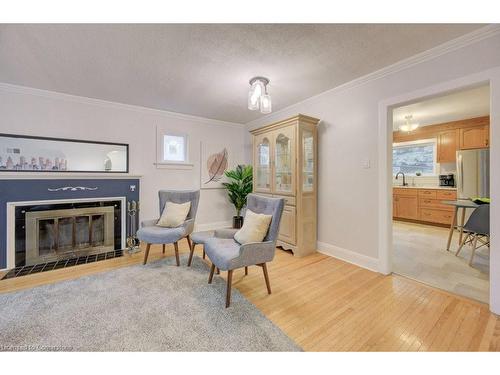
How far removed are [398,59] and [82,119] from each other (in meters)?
4.23

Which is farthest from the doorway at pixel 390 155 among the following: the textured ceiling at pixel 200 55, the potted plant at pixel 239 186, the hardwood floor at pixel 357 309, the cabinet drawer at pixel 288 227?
the potted plant at pixel 239 186

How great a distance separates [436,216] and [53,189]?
23.2ft

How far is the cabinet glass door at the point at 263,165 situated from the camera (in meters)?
3.40

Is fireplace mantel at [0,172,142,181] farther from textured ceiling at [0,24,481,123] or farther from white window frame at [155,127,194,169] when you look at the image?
textured ceiling at [0,24,481,123]

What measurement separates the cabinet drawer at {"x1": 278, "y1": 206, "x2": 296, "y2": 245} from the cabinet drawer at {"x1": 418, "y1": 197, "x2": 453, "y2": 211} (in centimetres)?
386

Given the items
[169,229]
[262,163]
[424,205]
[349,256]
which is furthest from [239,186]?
[424,205]

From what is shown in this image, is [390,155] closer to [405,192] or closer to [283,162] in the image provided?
[283,162]

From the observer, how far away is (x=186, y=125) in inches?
158

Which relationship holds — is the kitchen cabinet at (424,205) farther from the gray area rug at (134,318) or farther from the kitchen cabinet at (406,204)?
the gray area rug at (134,318)

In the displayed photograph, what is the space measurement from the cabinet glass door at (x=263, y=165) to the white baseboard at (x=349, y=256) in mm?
1223

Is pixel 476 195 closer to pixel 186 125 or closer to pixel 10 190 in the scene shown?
pixel 186 125

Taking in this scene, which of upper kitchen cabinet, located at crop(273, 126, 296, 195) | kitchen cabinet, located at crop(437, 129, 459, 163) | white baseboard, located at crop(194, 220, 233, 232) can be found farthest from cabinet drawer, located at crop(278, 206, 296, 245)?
kitchen cabinet, located at crop(437, 129, 459, 163)

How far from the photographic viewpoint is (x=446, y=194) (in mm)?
4434
